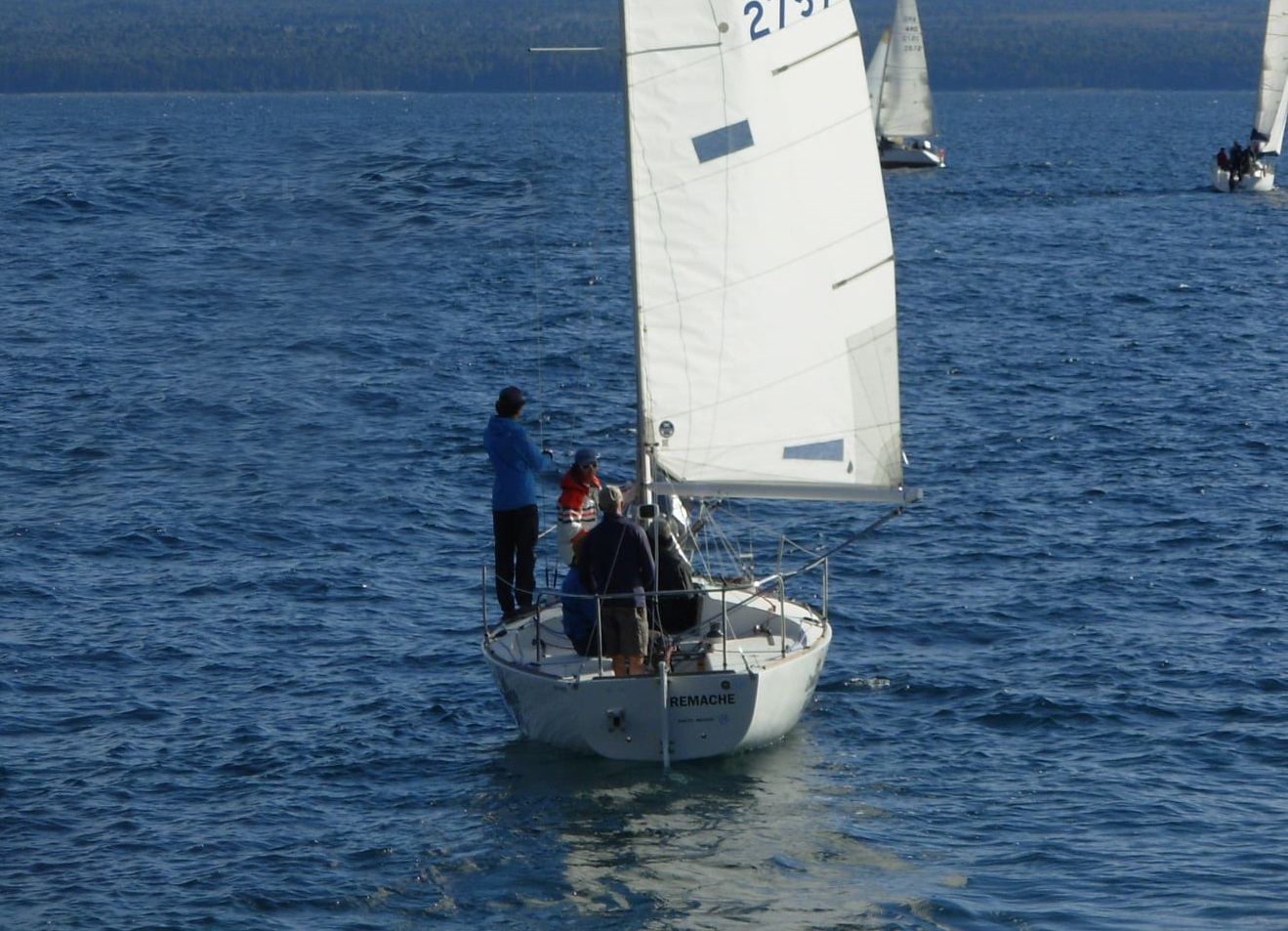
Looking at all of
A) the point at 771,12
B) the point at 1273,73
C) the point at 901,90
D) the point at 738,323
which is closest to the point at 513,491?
the point at 738,323

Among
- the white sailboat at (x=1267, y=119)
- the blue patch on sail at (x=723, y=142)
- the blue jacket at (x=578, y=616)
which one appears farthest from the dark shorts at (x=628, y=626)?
the white sailboat at (x=1267, y=119)

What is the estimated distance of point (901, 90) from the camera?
98.2 meters

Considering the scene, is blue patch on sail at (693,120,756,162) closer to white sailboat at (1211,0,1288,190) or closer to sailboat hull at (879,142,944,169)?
white sailboat at (1211,0,1288,190)

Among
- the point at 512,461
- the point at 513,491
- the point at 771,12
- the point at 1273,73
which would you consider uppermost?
the point at 1273,73

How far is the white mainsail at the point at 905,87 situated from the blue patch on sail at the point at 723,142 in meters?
79.5

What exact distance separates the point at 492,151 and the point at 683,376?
8387cm

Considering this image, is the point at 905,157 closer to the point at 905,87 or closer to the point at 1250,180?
the point at 905,87

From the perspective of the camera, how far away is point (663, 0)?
1825 cm

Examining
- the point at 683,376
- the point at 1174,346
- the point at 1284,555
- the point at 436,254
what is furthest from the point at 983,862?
the point at 436,254

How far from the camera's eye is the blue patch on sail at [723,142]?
1869 centimetres

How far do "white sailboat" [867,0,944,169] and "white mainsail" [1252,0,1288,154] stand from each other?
65.3ft

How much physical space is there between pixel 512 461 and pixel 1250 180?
71749 mm

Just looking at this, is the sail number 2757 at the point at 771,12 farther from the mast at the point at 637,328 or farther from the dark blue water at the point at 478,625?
the dark blue water at the point at 478,625

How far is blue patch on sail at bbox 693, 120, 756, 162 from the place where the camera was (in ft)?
61.3
